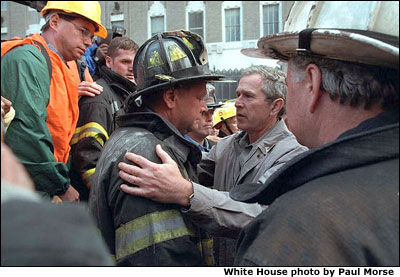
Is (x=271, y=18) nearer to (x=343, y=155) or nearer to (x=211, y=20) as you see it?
(x=211, y=20)

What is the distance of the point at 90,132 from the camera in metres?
4.30

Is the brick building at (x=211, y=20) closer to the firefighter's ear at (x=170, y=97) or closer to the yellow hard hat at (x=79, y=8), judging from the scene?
the yellow hard hat at (x=79, y=8)

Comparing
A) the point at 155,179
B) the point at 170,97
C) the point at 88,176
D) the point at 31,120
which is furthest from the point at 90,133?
the point at 155,179

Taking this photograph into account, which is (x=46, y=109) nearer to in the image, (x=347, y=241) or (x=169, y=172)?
(x=169, y=172)

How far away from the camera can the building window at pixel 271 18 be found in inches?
1023

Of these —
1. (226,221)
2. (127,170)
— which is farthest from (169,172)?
(226,221)

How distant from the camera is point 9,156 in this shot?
31.0 inches

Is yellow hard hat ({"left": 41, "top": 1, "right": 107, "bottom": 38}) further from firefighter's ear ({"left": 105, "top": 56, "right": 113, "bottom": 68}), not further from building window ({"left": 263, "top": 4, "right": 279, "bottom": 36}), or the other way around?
building window ({"left": 263, "top": 4, "right": 279, "bottom": 36})

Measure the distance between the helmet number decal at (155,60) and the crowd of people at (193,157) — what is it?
0.05 feet

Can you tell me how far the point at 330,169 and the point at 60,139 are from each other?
2.78 meters

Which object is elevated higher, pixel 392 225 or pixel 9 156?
pixel 9 156

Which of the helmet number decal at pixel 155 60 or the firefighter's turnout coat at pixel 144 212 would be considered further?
the helmet number decal at pixel 155 60

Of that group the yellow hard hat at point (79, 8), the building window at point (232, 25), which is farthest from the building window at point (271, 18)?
the yellow hard hat at point (79, 8)

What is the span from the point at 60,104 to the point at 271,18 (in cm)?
2381
